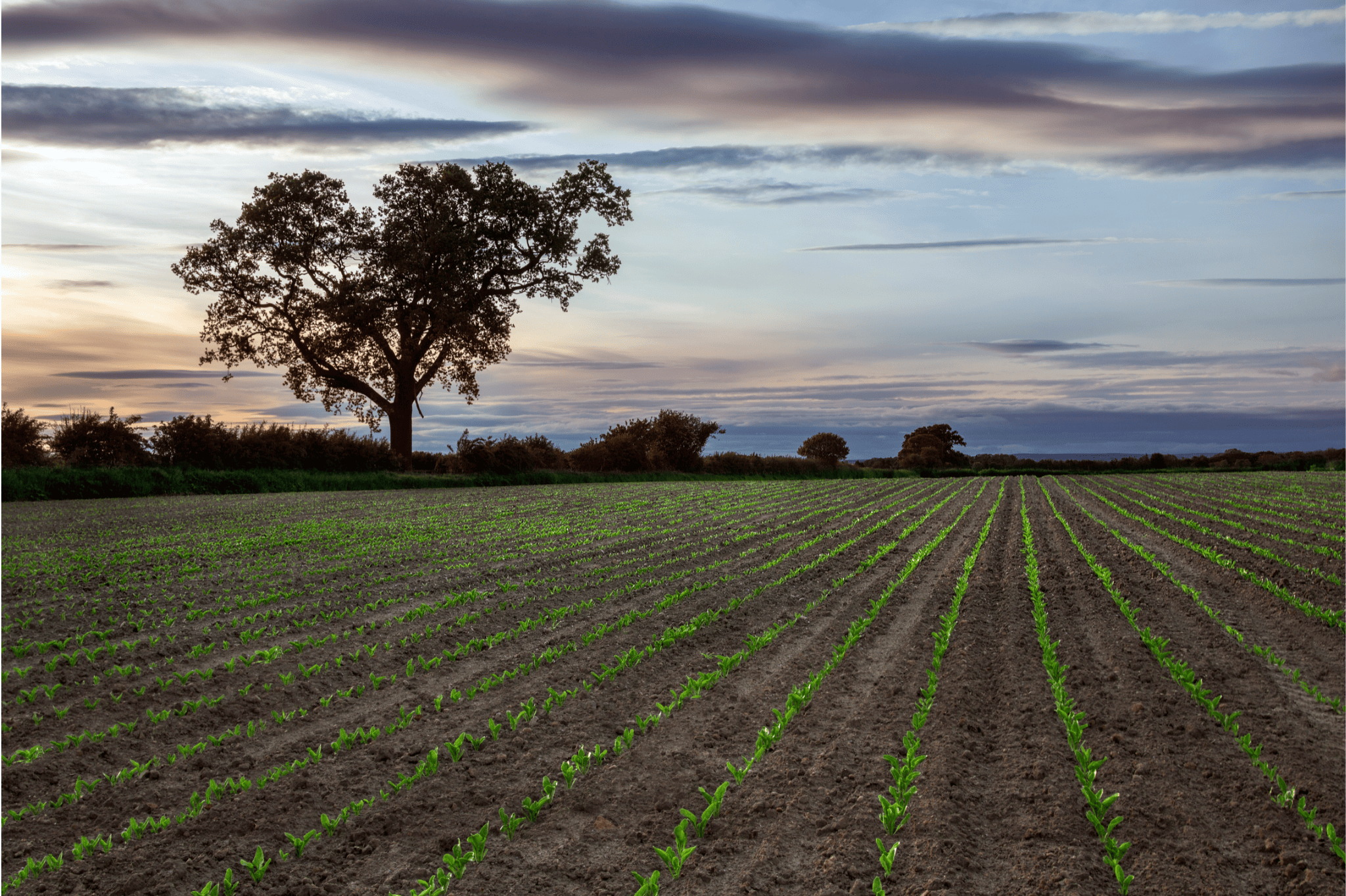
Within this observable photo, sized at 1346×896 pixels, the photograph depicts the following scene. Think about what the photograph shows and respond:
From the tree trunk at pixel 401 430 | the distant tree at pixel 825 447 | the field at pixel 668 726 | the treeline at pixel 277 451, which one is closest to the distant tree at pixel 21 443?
the treeline at pixel 277 451

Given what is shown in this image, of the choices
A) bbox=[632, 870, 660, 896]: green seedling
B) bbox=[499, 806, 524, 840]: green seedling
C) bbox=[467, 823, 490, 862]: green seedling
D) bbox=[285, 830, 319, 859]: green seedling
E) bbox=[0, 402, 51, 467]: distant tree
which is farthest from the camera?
bbox=[0, 402, 51, 467]: distant tree

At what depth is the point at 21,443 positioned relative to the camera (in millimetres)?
26391

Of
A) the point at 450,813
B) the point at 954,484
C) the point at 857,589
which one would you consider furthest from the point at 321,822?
the point at 954,484

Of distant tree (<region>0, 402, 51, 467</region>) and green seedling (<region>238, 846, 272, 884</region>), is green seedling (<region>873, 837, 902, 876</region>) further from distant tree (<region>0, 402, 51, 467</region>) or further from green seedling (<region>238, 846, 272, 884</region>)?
distant tree (<region>0, 402, 51, 467</region>)

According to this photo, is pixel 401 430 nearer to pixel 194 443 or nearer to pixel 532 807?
pixel 194 443

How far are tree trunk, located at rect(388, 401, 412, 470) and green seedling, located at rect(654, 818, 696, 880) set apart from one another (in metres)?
33.1

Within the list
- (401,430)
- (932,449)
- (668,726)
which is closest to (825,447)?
(932,449)

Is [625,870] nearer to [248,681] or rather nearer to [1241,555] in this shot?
[248,681]

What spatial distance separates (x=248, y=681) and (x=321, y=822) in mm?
2719

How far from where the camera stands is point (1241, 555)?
41.6ft

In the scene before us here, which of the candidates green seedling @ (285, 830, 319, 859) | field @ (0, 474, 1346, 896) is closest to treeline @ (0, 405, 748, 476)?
field @ (0, 474, 1346, 896)

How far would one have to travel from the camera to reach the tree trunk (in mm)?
35438

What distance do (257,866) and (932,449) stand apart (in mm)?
69682

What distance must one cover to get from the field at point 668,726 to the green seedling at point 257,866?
0.01 m
